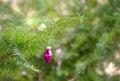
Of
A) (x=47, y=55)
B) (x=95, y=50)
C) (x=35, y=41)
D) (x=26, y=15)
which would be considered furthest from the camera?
(x=26, y=15)

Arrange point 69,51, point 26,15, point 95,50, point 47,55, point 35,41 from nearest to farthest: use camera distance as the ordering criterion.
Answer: point 35,41 < point 47,55 < point 95,50 < point 69,51 < point 26,15

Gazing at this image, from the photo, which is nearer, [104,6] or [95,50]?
[95,50]

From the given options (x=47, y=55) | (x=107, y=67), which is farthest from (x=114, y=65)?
(x=47, y=55)

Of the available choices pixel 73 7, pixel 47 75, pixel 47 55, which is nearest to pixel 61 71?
pixel 47 75

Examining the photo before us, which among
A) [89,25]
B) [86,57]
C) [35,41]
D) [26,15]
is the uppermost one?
[26,15]

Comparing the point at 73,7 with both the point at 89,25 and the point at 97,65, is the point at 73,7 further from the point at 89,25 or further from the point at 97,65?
the point at 97,65

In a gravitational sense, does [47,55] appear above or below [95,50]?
below
